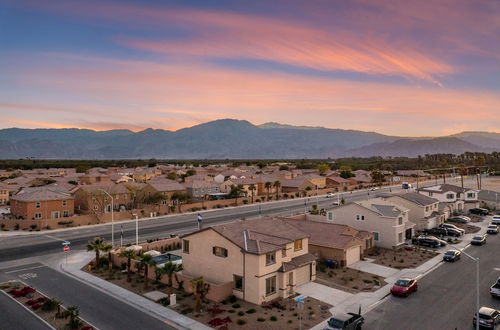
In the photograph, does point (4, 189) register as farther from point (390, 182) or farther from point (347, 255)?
point (390, 182)

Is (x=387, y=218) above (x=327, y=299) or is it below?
above

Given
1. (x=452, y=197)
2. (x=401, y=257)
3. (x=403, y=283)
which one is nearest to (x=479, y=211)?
(x=452, y=197)

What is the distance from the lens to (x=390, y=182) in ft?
481

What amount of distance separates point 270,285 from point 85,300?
16.7 meters

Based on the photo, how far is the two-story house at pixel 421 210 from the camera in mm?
63022

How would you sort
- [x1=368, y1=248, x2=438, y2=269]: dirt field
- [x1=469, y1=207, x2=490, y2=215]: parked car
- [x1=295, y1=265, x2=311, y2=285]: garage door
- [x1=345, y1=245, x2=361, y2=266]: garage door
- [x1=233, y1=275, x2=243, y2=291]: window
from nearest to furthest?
[x1=233, y1=275, x2=243, y2=291]: window
[x1=295, y1=265, x2=311, y2=285]: garage door
[x1=345, y1=245, x2=361, y2=266]: garage door
[x1=368, y1=248, x2=438, y2=269]: dirt field
[x1=469, y1=207, x2=490, y2=215]: parked car

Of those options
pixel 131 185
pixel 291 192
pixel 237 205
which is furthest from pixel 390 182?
pixel 131 185

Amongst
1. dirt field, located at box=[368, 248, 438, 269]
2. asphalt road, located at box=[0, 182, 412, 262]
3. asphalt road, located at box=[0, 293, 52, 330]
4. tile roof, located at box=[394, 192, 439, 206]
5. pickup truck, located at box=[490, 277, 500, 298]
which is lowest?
asphalt road, located at box=[0, 182, 412, 262]

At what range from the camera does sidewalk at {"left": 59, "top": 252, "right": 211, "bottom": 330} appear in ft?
94.7

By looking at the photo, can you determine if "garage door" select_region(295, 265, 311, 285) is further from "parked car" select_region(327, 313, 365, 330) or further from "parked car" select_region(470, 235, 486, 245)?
"parked car" select_region(470, 235, 486, 245)

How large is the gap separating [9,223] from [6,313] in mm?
43888

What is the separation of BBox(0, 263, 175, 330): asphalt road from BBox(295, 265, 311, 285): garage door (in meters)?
14.0

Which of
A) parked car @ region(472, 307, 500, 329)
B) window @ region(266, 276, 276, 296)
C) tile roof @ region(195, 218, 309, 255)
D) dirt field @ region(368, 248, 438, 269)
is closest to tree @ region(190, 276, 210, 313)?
tile roof @ region(195, 218, 309, 255)

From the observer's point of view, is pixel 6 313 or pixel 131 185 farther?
pixel 131 185
